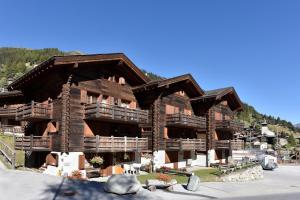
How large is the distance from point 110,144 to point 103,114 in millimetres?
2537

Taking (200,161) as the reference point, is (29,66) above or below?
above

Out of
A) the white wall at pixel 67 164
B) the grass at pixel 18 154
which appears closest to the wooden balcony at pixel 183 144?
the white wall at pixel 67 164

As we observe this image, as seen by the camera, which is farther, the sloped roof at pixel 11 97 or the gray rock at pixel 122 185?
the sloped roof at pixel 11 97

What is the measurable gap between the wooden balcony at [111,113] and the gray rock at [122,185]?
8328 mm

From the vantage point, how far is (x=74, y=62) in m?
26.7

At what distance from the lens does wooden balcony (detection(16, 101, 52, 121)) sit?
27.0 m

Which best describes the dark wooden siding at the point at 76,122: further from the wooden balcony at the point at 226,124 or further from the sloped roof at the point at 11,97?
the wooden balcony at the point at 226,124

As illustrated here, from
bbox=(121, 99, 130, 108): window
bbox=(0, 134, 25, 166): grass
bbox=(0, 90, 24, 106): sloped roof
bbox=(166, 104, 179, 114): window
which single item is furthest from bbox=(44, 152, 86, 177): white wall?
bbox=(0, 90, 24, 106): sloped roof

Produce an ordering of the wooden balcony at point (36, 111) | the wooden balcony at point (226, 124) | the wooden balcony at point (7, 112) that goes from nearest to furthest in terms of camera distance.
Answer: the wooden balcony at point (36, 111)
the wooden balcony at point (7, 112)
the wooden balcony at point (226, 124)

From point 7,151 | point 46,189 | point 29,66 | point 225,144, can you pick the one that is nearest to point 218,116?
point 225,144

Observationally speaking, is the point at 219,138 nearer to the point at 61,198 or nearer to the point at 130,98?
the point at 130,98

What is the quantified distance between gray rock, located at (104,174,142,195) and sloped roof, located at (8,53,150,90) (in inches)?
412

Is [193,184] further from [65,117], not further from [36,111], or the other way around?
[36,111]

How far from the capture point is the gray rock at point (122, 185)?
765 inches
